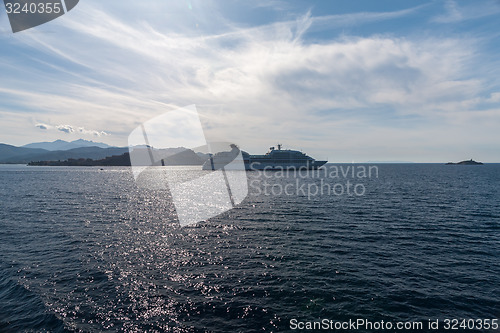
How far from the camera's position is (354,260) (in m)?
22.0

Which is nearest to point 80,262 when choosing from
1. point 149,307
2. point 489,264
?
point 149,307

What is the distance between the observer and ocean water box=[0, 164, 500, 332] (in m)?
14.6

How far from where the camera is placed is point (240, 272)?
19781 millimetres

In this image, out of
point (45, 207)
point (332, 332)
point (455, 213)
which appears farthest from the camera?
point (45, 207)

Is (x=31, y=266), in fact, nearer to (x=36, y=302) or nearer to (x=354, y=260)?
(x=36, y=302)

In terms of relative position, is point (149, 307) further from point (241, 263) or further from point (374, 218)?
point (374, 218)

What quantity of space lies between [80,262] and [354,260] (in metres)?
24.8

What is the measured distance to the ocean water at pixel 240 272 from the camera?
14.6 meters

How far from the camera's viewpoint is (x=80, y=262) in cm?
2178

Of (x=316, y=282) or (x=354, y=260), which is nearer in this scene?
(x=316, y=282)

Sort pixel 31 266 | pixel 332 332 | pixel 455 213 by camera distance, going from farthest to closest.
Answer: pixel 455 213, pixel 31 266, pixel 332 332

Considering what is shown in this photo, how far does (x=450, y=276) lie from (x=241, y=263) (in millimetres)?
16842

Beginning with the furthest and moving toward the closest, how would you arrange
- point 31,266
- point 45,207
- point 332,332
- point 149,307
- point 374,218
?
point 45,207 → point 374,218 → point 31,266 → point 149,307 → point 332,332

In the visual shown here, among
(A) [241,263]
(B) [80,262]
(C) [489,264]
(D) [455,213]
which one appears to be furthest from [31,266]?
(D) [455,213]
